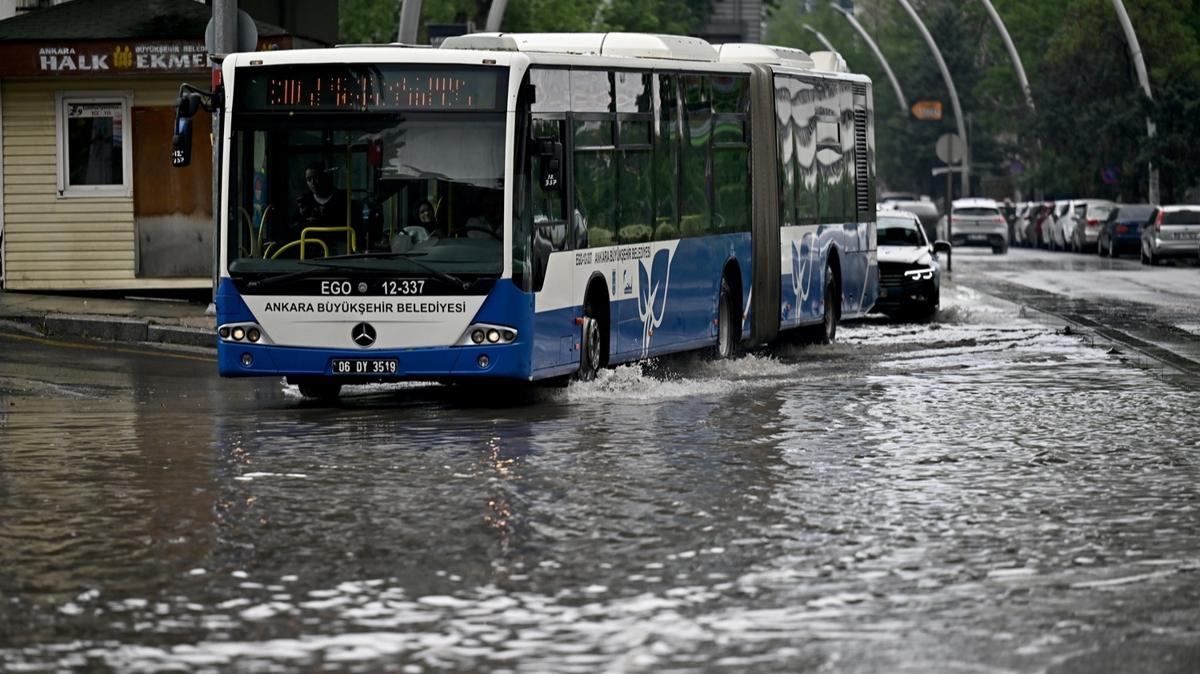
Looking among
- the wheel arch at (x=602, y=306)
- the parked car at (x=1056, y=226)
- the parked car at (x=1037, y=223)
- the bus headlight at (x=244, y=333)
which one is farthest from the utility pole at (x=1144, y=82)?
the bus headlight at (x=244, y=333)

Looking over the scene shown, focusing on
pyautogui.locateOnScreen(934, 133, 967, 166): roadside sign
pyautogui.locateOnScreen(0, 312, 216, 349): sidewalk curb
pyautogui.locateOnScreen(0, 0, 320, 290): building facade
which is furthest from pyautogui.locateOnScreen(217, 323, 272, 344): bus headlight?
pyautogui.locateOnScreen(934, 133, 967, 166): roadside sign

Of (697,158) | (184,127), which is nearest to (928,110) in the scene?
(697,158)

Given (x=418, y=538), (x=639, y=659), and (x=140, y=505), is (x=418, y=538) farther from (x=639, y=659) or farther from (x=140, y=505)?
(x=639, y=659)

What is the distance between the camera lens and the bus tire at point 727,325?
2233 centimetres

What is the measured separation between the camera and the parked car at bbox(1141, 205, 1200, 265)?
55.0 meters

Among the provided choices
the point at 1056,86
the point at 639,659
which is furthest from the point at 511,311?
the point at 1056,86

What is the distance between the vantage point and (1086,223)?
6762cm

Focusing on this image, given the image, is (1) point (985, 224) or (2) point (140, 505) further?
(1) point (985, 224)

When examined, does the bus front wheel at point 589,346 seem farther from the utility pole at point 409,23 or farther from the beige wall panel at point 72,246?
the beige wall panel at point 72,246

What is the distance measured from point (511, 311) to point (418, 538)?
6.72 metres

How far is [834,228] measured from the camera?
26672 mm

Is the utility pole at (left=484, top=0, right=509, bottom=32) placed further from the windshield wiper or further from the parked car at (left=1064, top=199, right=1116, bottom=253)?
the parked car at (left=1064, top=199, right=1116, bottom=253)

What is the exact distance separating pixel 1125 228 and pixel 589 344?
148 ft

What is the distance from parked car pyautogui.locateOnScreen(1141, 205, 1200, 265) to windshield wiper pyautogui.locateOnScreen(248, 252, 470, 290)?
131 ft
